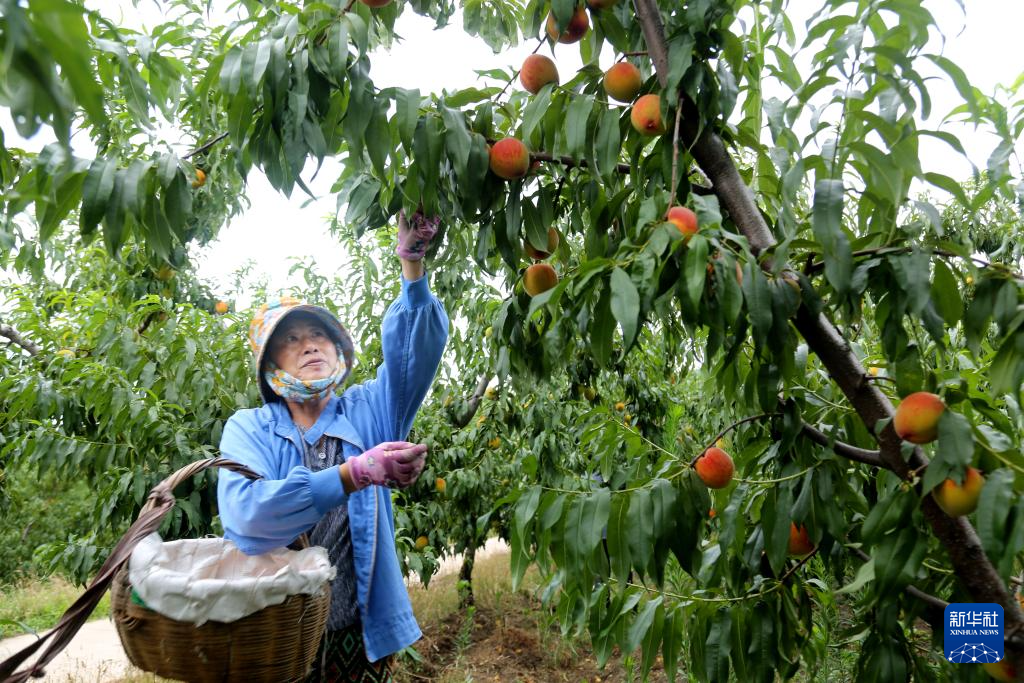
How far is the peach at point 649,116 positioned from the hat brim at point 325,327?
3.02ft

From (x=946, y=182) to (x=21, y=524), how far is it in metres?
10.8

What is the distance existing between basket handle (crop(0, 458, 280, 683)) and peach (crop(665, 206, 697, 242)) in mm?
992

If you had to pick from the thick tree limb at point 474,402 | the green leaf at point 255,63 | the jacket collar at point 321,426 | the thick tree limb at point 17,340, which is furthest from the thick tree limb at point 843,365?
the thick tree limb at point 17,340

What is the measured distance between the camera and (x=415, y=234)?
62.1 inches

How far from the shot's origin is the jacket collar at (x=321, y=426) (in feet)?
5.82

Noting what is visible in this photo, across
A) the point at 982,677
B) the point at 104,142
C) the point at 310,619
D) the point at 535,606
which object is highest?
the point at 104,142

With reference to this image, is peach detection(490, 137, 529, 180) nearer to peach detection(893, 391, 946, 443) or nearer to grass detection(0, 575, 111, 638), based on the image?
peach detection(893, 391, 946, 443)

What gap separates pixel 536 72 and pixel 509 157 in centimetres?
29

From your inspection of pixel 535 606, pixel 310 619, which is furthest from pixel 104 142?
pixel 535 606

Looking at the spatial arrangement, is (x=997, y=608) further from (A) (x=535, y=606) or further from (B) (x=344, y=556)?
(A) (x=535, y=606)

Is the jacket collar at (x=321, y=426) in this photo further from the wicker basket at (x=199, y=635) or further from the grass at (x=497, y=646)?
the grass at (x=497, y=646)

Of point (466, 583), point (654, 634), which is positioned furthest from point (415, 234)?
point (466, 583)

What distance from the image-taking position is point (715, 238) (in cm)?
110

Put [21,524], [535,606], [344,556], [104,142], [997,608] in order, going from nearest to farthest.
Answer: [997,608]
[344,556]
[104,142]
[535,606]
[21,524]
